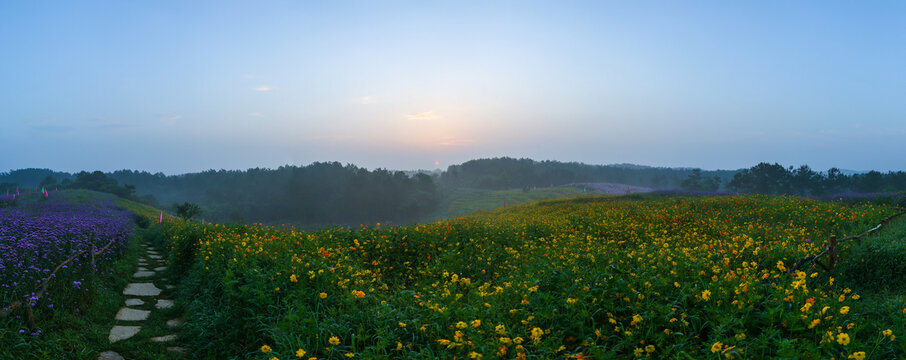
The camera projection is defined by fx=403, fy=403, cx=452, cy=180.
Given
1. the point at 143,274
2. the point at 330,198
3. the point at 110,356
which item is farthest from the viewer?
the point at 330,198

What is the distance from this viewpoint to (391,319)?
3.81 meters

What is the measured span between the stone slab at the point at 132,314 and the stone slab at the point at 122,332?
0.40 m

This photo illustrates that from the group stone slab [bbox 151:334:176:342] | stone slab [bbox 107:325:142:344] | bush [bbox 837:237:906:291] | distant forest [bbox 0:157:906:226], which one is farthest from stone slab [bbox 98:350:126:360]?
distant forest [bbox 0:157:906:226]

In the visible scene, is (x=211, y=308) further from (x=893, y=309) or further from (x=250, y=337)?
(x=893, y=309)

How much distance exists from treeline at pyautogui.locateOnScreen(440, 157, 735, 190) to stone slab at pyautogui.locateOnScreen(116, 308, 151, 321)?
56.8m

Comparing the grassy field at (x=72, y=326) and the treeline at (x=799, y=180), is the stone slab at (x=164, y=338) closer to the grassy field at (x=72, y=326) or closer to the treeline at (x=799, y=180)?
the grassy field at (x=72, y=326)

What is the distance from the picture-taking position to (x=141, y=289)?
24.0 ft

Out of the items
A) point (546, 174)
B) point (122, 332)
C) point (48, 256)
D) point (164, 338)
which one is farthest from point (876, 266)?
point (546, 174)

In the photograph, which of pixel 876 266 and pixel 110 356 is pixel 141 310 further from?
pixel 876 266

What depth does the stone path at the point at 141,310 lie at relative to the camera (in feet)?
16.5

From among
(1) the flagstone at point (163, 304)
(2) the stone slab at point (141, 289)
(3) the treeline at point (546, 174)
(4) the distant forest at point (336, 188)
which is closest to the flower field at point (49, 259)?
(2) the stone slab at point (141, 289)

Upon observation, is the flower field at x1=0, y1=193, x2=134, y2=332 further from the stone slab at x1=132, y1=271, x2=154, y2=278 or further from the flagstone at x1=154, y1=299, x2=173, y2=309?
the flagstone at x1=154, y1=299, x2=173, y2=309

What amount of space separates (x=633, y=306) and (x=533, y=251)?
363cm

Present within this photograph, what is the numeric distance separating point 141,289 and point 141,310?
1383 millimetres
